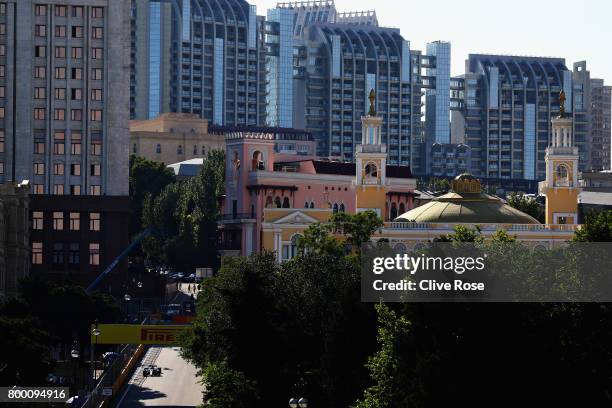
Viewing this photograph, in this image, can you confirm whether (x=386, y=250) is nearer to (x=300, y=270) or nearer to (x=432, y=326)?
(x=300, y=270)

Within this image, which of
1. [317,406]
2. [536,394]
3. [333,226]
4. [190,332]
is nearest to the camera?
[536,394]

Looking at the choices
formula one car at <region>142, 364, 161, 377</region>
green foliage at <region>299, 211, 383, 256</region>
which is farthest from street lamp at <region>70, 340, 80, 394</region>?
green foliage at <region>299, 211, 383, 256</region>

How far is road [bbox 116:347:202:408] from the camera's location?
485 feet

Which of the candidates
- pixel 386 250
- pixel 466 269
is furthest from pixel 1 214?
pixel 466 269

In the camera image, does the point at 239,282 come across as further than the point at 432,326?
Yes

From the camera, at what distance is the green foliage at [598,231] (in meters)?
112

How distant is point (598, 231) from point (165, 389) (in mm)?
54453

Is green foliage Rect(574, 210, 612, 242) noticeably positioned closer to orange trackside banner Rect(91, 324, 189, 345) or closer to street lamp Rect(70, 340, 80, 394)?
street lamp Rect(70, 340, 80, 394)

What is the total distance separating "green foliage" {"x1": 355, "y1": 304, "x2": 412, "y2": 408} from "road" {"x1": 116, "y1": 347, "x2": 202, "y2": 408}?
40.9 metres

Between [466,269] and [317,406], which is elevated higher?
[466,269]

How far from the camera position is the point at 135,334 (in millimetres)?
165250

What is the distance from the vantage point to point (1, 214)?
181625 millimetres

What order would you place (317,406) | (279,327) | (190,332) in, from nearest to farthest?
(317,406) → (279,327) → (190,332)

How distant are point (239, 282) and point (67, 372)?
3293 cm
